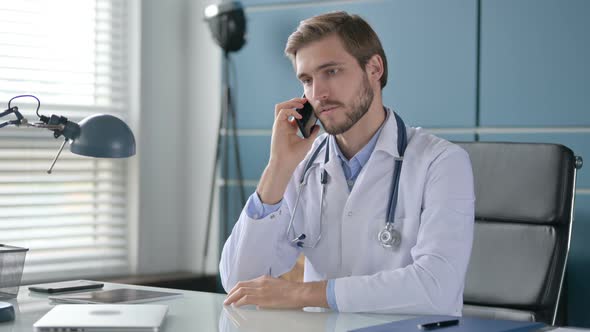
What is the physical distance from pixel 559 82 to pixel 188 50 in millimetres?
1944

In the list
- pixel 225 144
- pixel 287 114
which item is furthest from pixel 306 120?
pixel 225 144

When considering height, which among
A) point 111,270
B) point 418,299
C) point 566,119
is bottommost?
point 111,270

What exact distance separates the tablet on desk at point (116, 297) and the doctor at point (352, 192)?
200 millimetres

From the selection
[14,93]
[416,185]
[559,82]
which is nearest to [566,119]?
[559,82]

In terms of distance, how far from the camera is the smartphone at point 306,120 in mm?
2476

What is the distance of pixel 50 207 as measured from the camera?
157 inches

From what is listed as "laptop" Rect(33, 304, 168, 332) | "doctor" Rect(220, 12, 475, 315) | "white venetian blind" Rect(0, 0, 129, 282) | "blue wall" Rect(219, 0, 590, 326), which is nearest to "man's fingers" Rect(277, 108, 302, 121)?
"doctor" Rect(220, 12, 475, 315)

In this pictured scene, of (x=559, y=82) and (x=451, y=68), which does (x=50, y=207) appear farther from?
(x=559, y=82)

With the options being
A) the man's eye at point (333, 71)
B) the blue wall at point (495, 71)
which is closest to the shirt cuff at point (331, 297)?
the man's eye at point (333, 71)

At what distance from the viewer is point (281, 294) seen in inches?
77.1

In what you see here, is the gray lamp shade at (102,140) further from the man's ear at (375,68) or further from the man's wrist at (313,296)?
the man's ear at (375,68)

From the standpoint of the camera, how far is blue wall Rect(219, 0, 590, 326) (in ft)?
11.1

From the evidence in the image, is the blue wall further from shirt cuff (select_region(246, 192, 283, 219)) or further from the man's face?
shirt cuff (select_region(246, 192, 283, 219))

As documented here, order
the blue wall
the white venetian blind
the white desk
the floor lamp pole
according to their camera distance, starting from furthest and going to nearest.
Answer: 1. the floor lamp pole
2. the white venetian blind
3. the blue wall
4. the white desk
